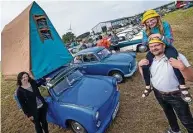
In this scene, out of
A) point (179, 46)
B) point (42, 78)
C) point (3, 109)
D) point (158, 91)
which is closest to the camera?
point (158, 91)

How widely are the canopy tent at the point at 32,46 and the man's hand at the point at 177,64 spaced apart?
3.44m

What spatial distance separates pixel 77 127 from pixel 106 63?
135 inches

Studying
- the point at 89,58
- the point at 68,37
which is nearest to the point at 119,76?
the point at 89,58

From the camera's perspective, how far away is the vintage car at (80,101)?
→ 4379mm

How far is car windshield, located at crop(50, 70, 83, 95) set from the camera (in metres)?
5.07

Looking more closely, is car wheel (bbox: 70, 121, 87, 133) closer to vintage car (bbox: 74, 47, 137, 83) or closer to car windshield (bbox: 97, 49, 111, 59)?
vintage car (bbox: 74, 47, 137, 83)

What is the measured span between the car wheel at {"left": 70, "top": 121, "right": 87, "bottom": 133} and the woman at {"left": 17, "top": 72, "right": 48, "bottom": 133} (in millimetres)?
719

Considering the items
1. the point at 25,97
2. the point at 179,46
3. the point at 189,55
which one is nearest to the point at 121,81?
the point at 189,55

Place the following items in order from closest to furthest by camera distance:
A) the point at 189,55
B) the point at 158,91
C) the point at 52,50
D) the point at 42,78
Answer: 1. the point at 158,91
2. the point at 42,78
3. the point at 52,50
4. the point at 189,55

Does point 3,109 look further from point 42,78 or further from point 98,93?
point 98,93

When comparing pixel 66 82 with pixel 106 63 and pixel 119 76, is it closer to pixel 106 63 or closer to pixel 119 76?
pixel 106 63

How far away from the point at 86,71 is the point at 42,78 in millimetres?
2986

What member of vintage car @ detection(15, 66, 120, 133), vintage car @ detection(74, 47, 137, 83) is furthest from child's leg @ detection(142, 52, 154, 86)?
vintage car @ detection(74, 47, 137, 83)

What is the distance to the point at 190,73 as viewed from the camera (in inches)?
111
